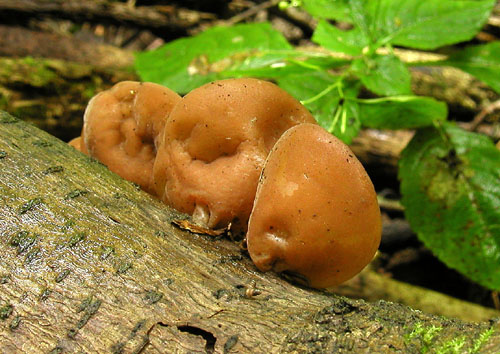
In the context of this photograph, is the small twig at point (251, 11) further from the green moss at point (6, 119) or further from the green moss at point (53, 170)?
the green moss at point (53, 170)

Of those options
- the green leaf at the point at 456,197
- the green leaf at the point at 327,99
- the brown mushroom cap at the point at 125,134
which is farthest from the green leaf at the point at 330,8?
the brown mushroom cap at the point at 125,134

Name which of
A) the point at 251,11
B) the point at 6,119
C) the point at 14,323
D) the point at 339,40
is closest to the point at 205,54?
the point at 339,40

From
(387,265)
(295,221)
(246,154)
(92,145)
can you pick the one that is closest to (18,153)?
(92,145)

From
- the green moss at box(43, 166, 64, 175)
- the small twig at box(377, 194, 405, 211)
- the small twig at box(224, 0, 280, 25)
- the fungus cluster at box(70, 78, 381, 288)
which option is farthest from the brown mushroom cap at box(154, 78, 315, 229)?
the small twig at box(224, 0, 280, 25)

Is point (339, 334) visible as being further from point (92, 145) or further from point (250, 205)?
point (92, 145)

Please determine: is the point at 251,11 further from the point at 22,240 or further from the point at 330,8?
the point at 22,240

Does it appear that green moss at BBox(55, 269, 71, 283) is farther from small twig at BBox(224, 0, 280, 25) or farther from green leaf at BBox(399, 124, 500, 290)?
small twig at BBox(224, 0, 280, 25)

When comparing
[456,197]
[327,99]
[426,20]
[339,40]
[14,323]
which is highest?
[426,20]
